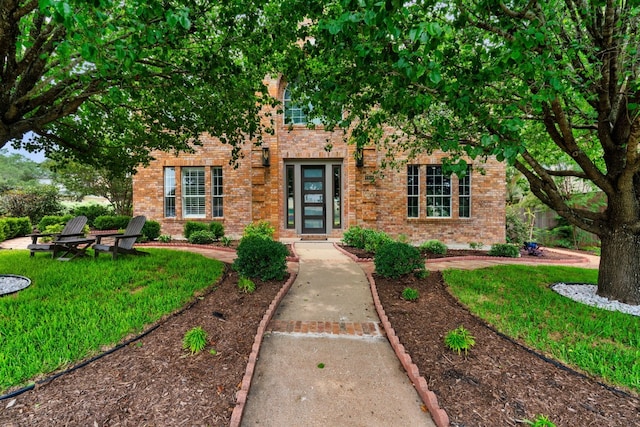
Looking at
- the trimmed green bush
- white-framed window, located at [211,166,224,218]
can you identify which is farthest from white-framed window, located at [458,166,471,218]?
the trimmed green bush

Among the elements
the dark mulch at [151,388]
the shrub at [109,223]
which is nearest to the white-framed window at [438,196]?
the dark mulch at [151,388]

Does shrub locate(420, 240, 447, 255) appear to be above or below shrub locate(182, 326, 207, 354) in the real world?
above

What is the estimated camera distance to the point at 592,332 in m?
3.32

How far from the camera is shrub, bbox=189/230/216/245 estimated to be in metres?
9.41

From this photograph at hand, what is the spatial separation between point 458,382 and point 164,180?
442 inches

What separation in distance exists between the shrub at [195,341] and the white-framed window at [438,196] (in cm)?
897

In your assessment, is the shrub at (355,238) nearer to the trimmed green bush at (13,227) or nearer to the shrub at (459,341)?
the shrub at (459,341)

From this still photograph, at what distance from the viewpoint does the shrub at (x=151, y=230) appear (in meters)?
9.88

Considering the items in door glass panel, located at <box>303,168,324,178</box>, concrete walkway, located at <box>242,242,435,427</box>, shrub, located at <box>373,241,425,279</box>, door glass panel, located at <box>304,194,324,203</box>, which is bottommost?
concrete walkway, located at <box>242,242,435,427</box>

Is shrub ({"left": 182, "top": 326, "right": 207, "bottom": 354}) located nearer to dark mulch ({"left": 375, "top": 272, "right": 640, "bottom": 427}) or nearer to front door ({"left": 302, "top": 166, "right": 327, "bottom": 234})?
dark mulch ({"left": 375, "top": 272, "right": 640, "bottom": 427})

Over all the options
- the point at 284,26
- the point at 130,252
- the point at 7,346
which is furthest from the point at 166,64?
the point at 130,252

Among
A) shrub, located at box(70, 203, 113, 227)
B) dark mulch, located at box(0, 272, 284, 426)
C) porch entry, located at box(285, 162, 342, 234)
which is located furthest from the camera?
shrub, located at box(70, 203, 113, 227)

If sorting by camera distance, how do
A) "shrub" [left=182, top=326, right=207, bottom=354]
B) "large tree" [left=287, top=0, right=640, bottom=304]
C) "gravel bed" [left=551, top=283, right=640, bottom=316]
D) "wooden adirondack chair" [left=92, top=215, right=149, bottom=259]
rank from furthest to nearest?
"wooden adirondack chair" [left=92, top=215, right=149, bottom=259] < "gravel bed" [left=551, top=283, right=640, bottom=316] < "shrub" [left=182, top=326, right=207, bottom=354] < "large tree" [left=287, top=0, right=640, bottom=304]

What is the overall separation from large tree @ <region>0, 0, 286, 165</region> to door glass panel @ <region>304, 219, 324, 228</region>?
5.36 meters
